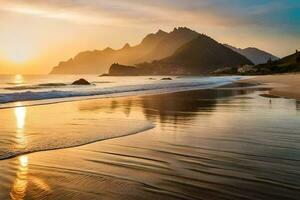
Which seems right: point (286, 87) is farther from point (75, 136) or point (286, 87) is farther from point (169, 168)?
point (169, 168)

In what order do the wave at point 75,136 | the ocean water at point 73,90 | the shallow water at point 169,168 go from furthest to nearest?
the ocean water at point 73,90 < the wave at point 75,136 < the shallow water at point 169,168

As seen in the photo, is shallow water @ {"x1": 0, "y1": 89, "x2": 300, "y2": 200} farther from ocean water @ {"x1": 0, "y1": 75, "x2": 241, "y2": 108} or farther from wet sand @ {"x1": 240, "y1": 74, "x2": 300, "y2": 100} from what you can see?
wet sand @ {"x1": 240, "y1": 74, "x2": 300, "y2": 100}

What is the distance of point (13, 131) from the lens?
12945mm

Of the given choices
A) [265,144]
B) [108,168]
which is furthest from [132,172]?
[265,144]

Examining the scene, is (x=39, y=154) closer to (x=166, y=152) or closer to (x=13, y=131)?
(x=166, y=152)

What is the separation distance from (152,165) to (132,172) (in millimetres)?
706

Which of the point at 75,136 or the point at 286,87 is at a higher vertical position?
the point at 75,136

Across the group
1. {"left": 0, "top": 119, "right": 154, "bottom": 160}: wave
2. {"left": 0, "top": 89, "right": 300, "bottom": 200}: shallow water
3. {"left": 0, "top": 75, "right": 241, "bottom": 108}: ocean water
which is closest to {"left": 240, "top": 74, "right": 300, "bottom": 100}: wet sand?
{"left": 0, "top": 75, "right": 241, "bottom": 108}: ocean water

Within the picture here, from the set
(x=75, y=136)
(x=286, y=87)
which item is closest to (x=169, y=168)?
(x=75, y=136)

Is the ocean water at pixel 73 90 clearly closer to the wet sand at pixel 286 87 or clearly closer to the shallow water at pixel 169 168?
the wet sand at pixel 286 87

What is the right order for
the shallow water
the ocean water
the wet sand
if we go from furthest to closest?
the wet sand < the ocean water < the shallow water

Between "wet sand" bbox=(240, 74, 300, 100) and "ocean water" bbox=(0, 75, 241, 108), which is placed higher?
"ocean water" bbox=(0, 75, 241, 108)

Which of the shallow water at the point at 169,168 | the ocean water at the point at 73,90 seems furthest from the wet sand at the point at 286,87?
the shallow water at the point at 169,168

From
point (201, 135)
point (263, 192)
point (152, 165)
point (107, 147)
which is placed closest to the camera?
point (263, 192)
